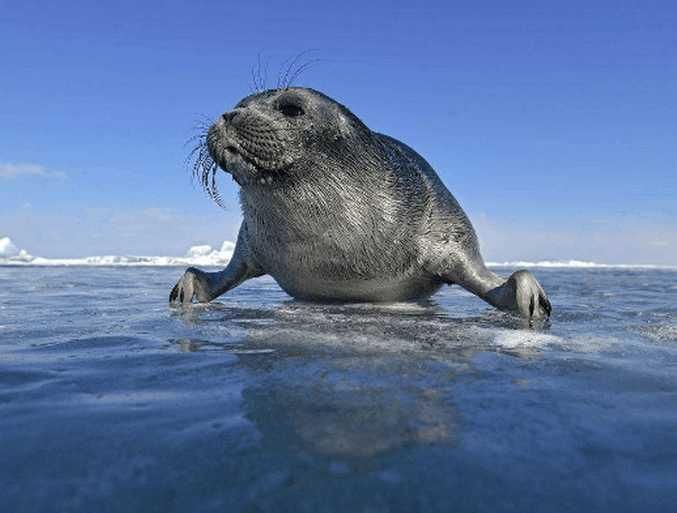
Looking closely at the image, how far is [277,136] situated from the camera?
443 centimetres

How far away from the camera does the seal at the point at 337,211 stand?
14.6 feet

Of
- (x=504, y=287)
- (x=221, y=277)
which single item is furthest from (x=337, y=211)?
(x=221, y=277)

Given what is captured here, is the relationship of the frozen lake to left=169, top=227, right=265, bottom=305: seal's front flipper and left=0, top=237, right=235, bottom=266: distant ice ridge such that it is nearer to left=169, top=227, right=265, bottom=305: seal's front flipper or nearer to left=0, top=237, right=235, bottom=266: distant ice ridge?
left=169, top=227, right=265, bottom=305: seal's front flipper

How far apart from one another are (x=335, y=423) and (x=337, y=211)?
318 centimetres

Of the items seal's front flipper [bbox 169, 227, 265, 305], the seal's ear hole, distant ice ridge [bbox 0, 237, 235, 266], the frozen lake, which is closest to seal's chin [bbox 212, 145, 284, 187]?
the seal's ear hole

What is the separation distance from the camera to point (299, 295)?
18.1 ft

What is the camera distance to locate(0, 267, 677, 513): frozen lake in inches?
48.4

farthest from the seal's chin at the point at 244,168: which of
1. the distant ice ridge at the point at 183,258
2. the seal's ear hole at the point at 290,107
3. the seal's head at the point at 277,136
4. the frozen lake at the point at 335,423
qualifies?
the distant ice ridge at the point at 183,258

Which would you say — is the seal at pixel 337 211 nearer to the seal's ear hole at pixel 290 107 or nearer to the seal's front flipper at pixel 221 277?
the seal's ear hole at pixel 290 107

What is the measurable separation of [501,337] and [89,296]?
5.08 m

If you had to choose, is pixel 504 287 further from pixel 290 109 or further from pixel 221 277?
pixel 221 277

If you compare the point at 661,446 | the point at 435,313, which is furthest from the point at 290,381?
the point at 435,313

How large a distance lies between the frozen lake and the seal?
1572 mm

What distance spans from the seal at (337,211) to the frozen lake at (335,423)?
157 centimetres
